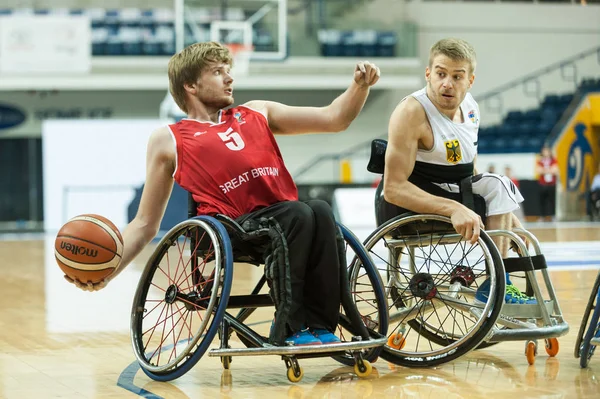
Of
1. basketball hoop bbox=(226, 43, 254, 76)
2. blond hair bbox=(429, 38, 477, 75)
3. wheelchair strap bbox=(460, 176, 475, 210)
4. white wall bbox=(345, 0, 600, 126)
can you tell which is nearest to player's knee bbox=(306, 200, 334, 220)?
wheelchair strap bbox=(460, 176, 475, 210)

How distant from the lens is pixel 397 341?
372cm

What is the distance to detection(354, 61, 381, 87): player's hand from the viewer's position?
330 cm

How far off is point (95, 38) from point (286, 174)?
50.3 feet

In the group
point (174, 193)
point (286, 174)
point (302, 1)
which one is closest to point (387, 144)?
point (286, 174)

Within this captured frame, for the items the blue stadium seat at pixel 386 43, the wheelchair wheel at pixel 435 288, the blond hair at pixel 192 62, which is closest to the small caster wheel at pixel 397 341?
the wheelchair wheel at pixel 435 288

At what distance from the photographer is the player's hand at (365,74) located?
3.30 m

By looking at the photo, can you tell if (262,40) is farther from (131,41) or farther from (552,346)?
(552,346)

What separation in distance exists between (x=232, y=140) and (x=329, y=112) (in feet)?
1.25

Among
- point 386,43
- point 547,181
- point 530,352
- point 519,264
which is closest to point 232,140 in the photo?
point 519,264

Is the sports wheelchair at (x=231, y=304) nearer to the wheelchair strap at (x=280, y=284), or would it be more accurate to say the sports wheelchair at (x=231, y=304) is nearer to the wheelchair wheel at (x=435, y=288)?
the wheelchair strap at (x=280, y=284)

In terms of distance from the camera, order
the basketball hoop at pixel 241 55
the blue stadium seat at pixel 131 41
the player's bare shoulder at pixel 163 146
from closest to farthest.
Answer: the player's bare shoulder at pixel 163 146, the basketball hoop at pixel 241 55, the blue stadium seat at pixel 131 41

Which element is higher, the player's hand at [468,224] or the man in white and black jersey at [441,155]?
the man in white and black jersey at [441,155]

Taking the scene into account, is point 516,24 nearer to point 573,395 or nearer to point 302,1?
point 302,1

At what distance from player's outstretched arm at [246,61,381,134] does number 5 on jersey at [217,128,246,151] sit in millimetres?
230
